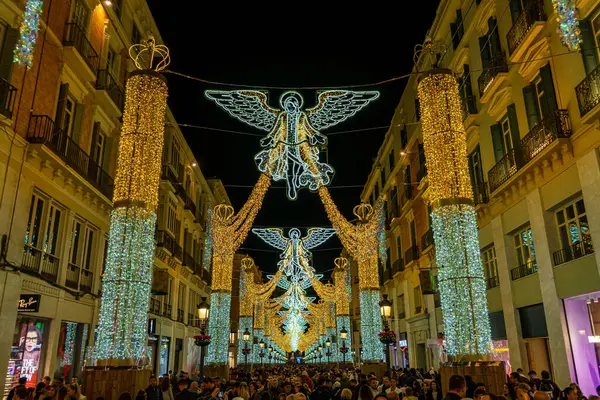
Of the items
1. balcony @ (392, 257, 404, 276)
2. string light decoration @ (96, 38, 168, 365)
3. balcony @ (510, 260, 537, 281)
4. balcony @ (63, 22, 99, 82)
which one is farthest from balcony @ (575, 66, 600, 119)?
balcony @ (392, 257, 404, 276)

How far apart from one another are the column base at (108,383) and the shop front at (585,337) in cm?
1164

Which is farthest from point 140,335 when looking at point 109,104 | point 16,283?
point 109,104

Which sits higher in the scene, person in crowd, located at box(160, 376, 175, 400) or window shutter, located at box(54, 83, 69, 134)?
window shutter, located at box(54, 83, 69, 134)

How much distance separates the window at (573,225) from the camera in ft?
43.4

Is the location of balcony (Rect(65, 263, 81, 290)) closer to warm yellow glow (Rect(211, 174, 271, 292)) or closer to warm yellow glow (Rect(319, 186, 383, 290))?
warm yellow glow (Rect(211, 174, 271, 292))

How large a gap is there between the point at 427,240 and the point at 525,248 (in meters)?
8.70

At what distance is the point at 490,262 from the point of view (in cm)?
1969

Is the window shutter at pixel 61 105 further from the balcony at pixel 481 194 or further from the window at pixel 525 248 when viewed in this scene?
the window at pixel 525 248

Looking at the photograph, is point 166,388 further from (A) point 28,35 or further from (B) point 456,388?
(A) point 28,35

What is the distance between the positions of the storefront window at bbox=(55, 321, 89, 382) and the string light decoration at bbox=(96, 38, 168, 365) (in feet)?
24.5

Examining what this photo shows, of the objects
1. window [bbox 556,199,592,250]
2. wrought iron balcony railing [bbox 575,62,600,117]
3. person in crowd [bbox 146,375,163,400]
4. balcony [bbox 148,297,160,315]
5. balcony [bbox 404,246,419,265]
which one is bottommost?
person in crowd [bbox 146,375,163,400]

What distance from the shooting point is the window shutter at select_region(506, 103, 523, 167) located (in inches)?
639

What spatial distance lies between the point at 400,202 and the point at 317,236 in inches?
245

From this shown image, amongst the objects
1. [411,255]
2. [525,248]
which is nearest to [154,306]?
[411,255]
